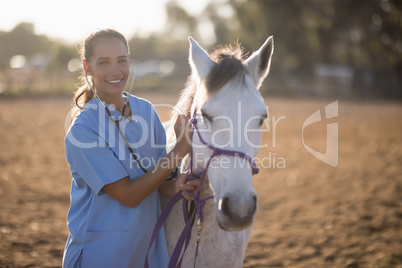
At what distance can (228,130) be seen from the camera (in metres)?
1.84

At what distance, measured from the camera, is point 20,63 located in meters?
45.3

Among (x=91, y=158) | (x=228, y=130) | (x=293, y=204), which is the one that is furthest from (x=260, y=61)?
(x=293, y=204)

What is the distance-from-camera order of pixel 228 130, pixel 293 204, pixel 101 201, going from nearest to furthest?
1. pixel 228 130
2. pixel 101 201
3. pixel 293 204

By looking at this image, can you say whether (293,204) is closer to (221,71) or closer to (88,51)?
(221,71)

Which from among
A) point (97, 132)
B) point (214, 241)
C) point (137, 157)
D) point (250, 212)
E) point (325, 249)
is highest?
point (97, 132)

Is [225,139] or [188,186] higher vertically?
[225,139]

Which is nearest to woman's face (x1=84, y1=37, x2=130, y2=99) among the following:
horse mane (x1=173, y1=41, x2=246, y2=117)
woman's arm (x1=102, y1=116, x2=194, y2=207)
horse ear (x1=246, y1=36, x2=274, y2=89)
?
horse mane (x1=173, y1=41, x2=246, y2=117)

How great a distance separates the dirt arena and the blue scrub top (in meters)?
2.11

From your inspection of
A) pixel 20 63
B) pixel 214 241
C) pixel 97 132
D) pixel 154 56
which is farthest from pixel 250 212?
pixel 154 56

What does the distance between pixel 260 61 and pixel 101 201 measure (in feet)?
4.48

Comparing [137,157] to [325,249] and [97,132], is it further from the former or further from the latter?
[325,249]

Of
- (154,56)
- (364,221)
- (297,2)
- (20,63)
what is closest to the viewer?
(364,221)

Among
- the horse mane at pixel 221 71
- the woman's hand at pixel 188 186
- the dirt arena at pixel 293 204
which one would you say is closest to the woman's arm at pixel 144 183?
the woman's hand at pixel 188 186

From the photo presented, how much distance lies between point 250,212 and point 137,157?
33.5 inches
